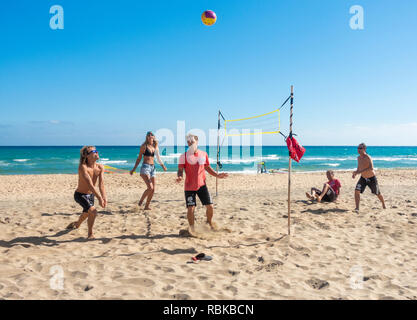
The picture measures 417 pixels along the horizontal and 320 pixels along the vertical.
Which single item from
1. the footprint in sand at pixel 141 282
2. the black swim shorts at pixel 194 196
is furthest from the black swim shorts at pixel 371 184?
the footprint in sand at pixel 141 282

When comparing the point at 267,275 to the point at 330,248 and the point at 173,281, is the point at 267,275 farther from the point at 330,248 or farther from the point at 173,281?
the point at 330,248

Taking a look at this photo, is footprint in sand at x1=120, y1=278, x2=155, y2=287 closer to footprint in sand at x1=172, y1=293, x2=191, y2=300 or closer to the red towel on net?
footprint in sand at x1=172, y1=293, x2=191, y2=300

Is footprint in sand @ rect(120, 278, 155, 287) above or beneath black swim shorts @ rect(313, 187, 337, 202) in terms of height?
beneath

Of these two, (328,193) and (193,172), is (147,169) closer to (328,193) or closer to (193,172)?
(193,172)

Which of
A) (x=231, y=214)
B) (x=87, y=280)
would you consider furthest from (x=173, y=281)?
(x=231, y=214)

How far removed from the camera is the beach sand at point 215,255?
2.68m

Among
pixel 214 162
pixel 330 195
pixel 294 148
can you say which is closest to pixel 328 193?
pixel 330 195

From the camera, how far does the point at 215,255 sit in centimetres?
365

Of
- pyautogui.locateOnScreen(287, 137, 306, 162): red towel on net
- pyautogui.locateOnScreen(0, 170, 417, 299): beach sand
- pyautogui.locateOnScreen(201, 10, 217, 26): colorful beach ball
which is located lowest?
pyautogui.locateOnScreen(0, 170, 417, 299): beach sand

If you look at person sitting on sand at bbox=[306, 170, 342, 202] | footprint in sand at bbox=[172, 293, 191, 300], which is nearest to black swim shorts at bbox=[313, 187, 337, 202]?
person sitting on sand at bbox=[306, 170, 342, 202]

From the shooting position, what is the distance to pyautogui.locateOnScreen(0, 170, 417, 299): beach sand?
8.80 feet

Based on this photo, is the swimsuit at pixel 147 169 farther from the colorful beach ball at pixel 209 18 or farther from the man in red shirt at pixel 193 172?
the colorful beach ball at pixel 209 18

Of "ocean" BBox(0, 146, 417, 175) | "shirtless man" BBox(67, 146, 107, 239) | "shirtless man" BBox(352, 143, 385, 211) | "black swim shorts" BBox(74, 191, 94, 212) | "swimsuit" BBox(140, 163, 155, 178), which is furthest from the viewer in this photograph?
"ocean" BBox(0, 146, 417, 175)
